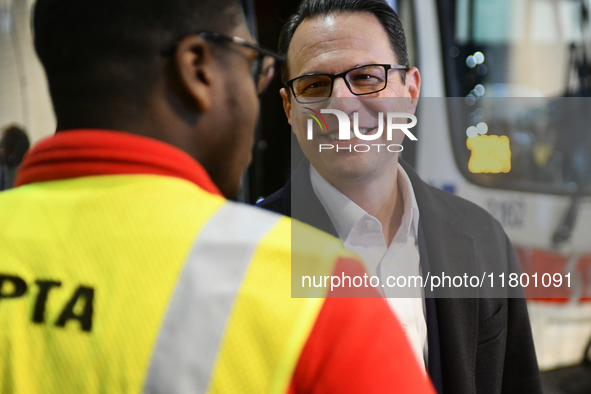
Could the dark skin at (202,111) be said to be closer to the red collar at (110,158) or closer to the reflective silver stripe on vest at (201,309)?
the red collar at (110,158)

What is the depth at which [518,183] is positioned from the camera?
73.3 inches

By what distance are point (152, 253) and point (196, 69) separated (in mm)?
296

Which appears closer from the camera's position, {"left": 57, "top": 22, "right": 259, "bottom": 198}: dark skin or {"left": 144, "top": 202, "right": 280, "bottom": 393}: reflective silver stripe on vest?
{"left": 144, "top": 202, "right": 280, "bottom": 393}: reflective silver stripe on vest

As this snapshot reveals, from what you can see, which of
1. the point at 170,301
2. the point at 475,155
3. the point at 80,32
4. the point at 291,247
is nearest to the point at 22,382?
the point at 170,301

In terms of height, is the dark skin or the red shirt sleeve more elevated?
the dark skin

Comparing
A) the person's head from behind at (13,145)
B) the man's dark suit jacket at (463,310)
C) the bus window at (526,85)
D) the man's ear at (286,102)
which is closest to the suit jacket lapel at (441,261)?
the man's dark suit jacket at (463,310)

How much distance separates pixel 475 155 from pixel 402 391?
3.50 ft

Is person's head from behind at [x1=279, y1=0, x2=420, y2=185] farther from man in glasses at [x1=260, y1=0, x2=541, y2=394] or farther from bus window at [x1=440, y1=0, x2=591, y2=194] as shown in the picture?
bus window at [x1=440, y1=0, x2=591, y2=194]

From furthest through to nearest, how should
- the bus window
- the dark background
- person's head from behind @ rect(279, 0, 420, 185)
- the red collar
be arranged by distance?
the bus window, the dark background, person's head from behind @ rect(279, 0, 420, 185), the red collar

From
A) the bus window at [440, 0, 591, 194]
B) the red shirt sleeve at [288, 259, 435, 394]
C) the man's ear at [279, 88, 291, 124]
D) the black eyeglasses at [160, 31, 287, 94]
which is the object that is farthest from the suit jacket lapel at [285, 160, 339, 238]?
the bus window at [440, 0, 591, 194]

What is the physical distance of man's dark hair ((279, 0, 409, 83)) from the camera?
892mm

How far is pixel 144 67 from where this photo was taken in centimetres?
67

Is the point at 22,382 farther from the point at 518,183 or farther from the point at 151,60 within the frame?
the point at 518,183

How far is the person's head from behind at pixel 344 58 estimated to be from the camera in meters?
0.89
